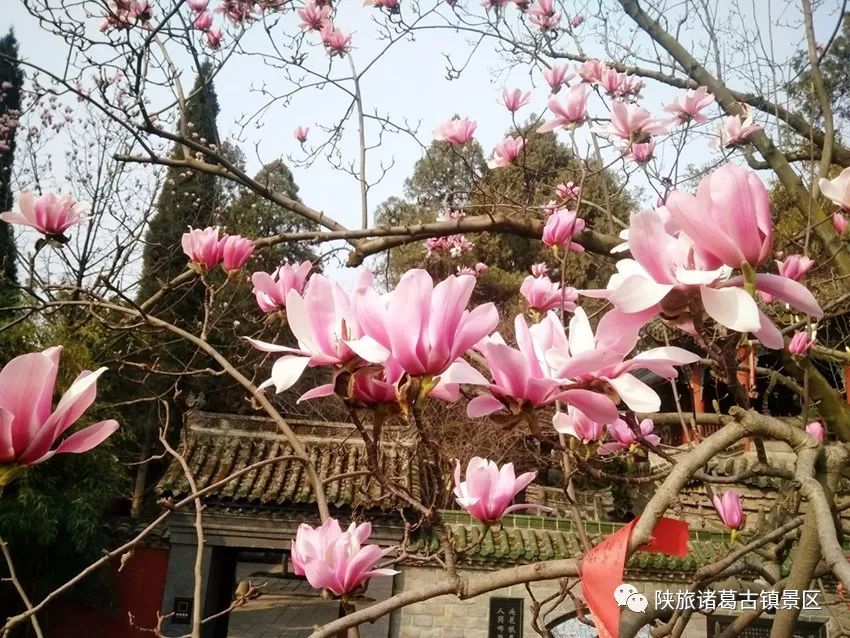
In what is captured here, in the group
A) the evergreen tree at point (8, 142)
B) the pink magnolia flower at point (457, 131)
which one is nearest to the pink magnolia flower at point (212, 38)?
the pink magnolia flower at point (457, 131)

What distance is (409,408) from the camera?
0.62 m

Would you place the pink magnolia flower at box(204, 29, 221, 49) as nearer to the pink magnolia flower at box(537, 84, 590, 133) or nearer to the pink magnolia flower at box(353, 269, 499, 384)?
the pink magnolia flower at box(537, 84, 590, 133)

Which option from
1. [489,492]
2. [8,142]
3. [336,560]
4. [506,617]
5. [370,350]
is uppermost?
[8,142]

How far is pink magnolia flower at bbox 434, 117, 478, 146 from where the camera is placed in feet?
8.35

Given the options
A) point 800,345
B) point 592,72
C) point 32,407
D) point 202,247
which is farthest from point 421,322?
point 592,72

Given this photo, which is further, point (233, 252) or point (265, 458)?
point (265, 458)

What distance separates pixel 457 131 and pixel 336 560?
195 cm

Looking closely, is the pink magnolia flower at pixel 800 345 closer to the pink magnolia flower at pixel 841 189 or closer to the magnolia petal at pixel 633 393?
the pink magnolia flower at pixel 841 189

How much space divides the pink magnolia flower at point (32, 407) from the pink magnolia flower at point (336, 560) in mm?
380

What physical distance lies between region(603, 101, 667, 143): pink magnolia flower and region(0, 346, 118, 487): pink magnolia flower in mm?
1360

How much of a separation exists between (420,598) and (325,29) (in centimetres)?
268

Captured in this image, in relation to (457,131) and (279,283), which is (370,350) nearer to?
(279,283)

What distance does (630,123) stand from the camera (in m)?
1.63

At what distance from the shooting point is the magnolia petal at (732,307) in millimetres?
522
